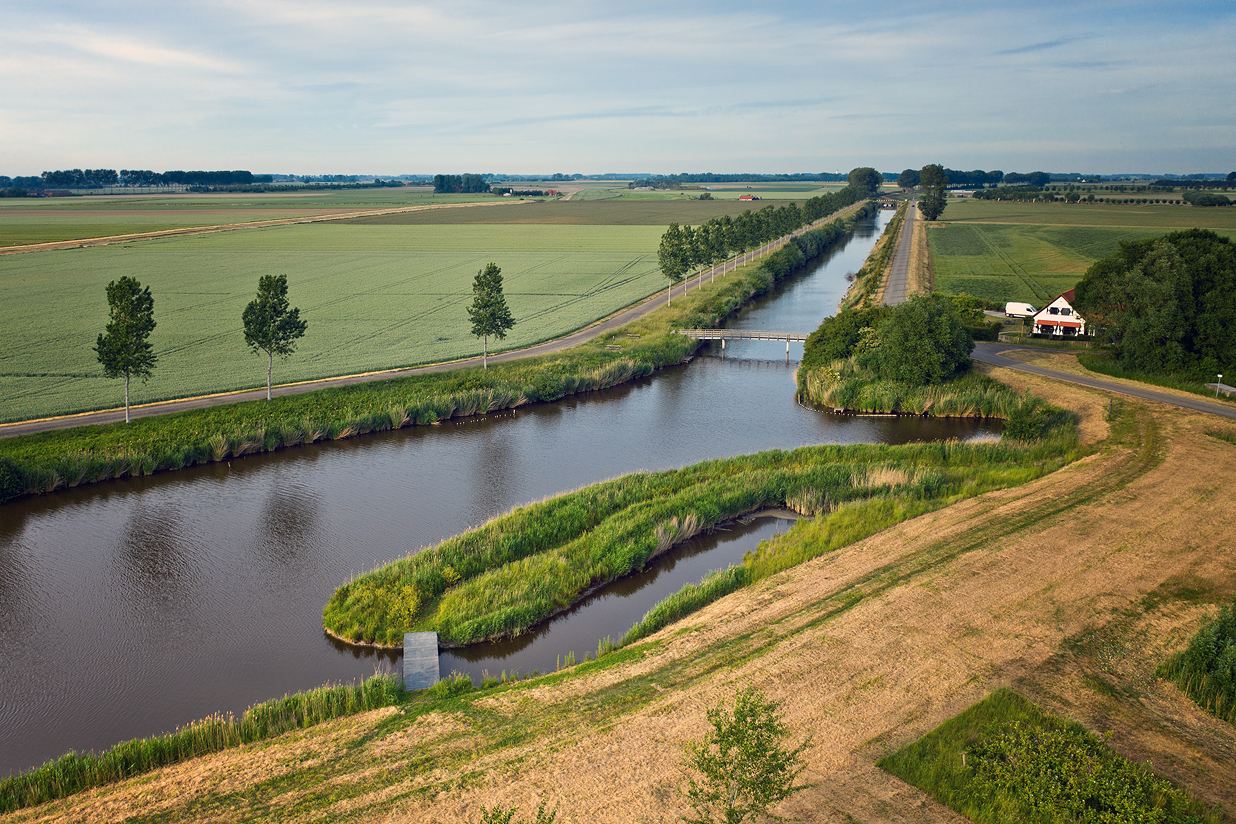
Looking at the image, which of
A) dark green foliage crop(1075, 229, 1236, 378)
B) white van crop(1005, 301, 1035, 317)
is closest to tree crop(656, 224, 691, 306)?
white van crop(1005, 301, 1035, 317)

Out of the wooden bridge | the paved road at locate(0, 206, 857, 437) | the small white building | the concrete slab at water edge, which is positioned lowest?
the concrete slab at water edge

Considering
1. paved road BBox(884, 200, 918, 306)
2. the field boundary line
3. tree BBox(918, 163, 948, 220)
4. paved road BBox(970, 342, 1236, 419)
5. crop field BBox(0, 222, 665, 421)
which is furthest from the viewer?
tree BBox(918, 163, 948, 220)

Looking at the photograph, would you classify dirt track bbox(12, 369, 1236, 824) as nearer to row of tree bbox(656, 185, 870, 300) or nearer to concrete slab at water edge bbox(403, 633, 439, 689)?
→ concrete slab at water edge bbox(403, 633, 439, 689)

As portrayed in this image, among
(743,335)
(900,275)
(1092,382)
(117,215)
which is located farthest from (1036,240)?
(117,215)

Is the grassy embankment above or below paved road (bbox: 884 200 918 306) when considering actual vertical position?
below

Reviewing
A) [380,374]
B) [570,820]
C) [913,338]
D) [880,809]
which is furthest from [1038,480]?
[380,374]

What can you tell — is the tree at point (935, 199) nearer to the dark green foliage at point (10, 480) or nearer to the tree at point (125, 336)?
the tree at point (125, 336)

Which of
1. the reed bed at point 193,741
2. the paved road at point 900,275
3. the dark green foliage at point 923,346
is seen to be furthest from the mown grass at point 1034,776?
the paved road at point 900,275

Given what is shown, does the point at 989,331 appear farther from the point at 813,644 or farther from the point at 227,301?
the point at 227,301
